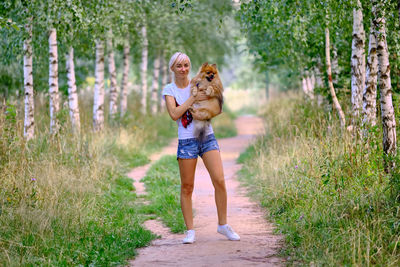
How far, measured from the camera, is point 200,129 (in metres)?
5.87

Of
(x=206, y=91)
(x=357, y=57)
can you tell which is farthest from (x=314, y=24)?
(x=206, y=91)

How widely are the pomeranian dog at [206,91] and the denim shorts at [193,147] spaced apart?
22 centimetres

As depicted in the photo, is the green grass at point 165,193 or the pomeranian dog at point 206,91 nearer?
the pomeranian dog at point 206,91

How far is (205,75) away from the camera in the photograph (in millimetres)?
5754

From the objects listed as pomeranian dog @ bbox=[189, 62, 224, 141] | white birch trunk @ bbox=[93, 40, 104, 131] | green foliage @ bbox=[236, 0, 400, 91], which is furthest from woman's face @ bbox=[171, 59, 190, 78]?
white birch trunk @ bbox=[93, 40, 104, 131]

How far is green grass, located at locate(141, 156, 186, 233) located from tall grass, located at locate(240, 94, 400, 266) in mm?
1368

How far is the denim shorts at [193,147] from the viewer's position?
5883mm

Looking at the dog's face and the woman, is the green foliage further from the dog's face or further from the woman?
the woman

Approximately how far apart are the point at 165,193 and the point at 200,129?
3597mm

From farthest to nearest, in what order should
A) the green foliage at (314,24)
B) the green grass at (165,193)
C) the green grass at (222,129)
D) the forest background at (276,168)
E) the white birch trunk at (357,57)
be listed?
the green grass at (222,129) < the white birch trunk at (357,57) < the green foliage at (314,24) < the green grass at (165,193) < the forest background at (276,168)

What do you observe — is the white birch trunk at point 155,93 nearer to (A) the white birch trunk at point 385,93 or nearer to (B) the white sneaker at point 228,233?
(A) the white birch trunk at point 385,93

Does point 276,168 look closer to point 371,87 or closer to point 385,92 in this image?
point 371,87

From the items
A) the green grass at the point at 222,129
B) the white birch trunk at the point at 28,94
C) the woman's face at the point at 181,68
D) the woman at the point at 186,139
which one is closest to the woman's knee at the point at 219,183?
the woman at the point at 186,139

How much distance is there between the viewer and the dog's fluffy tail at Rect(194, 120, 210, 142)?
5.85m
